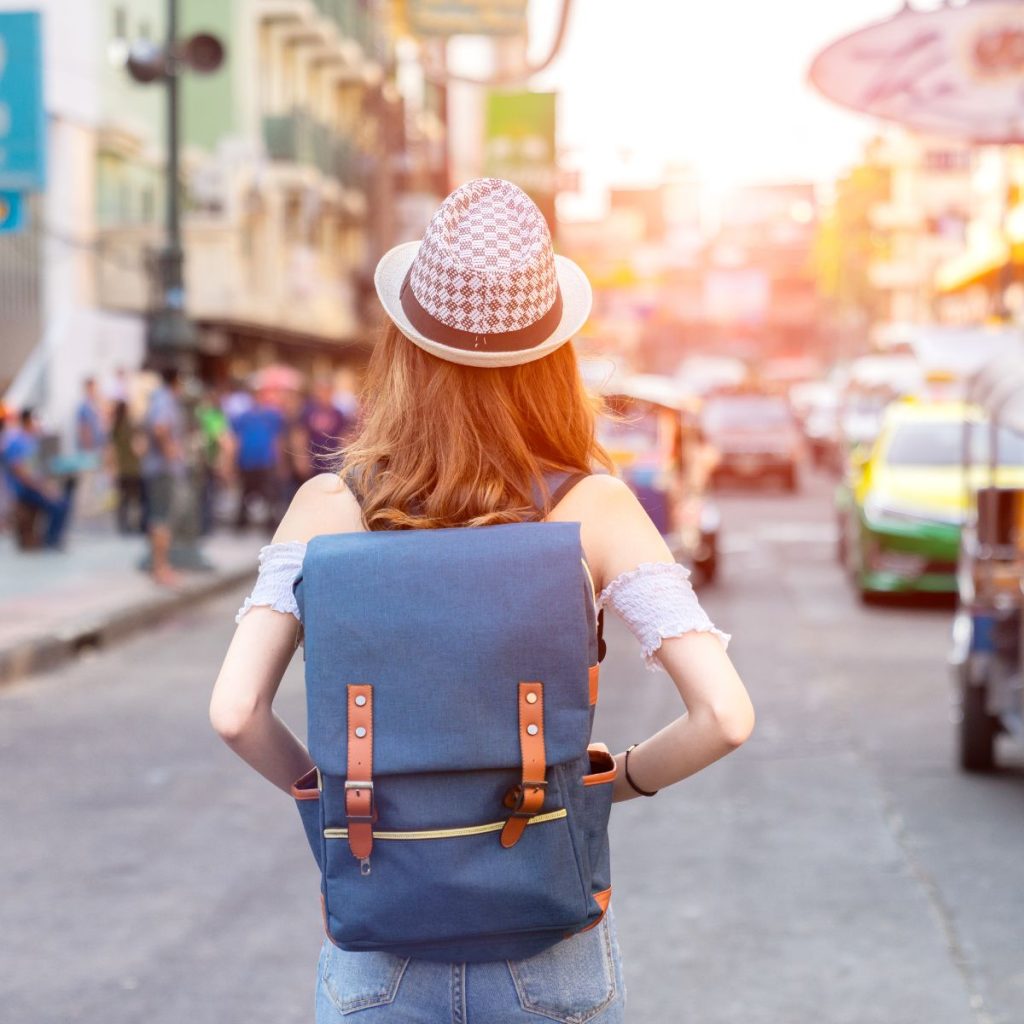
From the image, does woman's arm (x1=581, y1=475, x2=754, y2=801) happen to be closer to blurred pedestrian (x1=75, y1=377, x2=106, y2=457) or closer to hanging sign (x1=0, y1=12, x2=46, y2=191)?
hanging sign (x1=0, y1=12, x2=46, y2=191)

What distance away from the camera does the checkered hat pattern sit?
2430mm

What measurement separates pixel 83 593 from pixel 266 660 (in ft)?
41.6

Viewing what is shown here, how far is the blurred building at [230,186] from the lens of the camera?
91.3 feet

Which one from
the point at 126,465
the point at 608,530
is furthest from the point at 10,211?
the point at 126,465

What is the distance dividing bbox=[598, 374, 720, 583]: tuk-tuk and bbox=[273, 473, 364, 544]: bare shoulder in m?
12.0

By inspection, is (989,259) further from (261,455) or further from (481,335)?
(481,335)

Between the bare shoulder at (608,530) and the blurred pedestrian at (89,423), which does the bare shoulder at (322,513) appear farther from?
the blurred pedestrian at (89,423)

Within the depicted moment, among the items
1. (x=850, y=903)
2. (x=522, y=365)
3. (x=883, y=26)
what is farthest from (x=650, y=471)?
(x=522, y=365)

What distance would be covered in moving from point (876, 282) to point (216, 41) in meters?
76.2

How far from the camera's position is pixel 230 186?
113 ft

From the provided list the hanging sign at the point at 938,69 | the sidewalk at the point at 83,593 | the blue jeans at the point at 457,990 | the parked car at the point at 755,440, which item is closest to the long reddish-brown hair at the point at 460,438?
the blue jeans at the point at 457,990

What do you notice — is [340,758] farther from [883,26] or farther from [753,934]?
[883,26]

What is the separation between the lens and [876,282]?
295 feet

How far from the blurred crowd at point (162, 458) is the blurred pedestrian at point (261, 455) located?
12 millimetres
